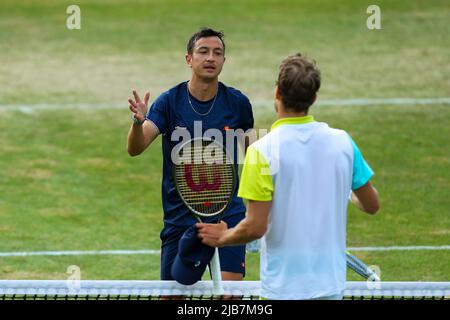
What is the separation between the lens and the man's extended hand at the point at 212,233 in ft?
22.9

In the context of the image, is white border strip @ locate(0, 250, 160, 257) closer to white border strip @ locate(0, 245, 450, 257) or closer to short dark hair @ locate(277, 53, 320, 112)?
white border strip @ locate(0, 245, 450, 257)

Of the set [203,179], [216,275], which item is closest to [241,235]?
[216,275]

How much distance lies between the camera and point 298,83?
6.60 meters

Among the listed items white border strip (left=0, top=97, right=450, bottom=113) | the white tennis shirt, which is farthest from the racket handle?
white border strip (left=0, top=97, right=450, bottom=113)

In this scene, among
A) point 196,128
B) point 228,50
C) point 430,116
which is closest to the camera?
point 196,128

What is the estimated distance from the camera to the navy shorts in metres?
8.78

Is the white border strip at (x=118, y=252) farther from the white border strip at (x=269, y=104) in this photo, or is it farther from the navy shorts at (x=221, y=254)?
the white border strip at (x=269, y=104)

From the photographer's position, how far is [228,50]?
24797 mm

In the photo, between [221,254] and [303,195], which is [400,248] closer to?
[221,254]

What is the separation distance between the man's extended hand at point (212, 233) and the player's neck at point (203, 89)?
216 centimetres

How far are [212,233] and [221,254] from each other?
6.21ft
